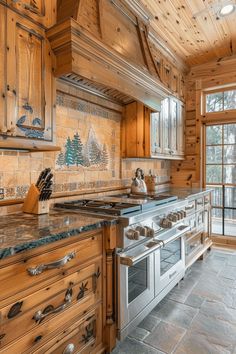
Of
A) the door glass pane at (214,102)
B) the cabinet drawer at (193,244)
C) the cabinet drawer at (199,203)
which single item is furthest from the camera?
the door glass pane at (214,102)

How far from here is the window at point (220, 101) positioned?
147 inches

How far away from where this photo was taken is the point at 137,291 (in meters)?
1.77

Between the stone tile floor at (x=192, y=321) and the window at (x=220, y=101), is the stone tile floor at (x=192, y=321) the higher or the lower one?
the lower one

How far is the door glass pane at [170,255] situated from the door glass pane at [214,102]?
94.0 inches

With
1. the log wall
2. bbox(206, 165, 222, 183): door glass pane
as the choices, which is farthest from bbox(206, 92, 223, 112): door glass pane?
bbox(206, 165, 222, 183): door glass pane

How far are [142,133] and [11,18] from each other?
172 centimetres

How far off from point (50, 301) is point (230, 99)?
3744 millimetres

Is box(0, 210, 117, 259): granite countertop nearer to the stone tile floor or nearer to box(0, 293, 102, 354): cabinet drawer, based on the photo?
box(0, 293, 102, 354): cabinet drawer

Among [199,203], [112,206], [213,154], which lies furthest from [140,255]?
[213,154]

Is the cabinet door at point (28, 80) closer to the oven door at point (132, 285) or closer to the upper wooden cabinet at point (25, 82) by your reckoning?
the upper wooden cabinet at point (25, 82)

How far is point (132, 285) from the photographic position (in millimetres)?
1718

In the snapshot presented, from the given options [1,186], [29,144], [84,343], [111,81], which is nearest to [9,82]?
[29,144]

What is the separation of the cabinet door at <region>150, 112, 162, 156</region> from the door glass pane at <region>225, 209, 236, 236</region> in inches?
64.2

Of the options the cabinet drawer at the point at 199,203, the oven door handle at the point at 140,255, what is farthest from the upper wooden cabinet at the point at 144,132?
the oven door handle at the point at 140,255
